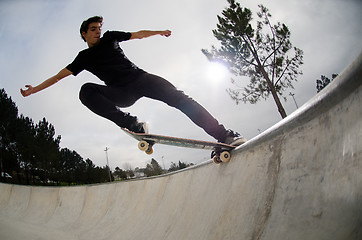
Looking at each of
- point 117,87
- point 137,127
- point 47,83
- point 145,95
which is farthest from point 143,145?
point 47,83

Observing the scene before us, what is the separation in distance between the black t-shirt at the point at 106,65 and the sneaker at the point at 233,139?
1.42 metres

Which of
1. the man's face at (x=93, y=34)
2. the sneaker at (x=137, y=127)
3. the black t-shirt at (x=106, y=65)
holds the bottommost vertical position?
the sneaker at (x=137, y=127)

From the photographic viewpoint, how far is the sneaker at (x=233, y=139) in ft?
7.37

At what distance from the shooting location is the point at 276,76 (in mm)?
13539

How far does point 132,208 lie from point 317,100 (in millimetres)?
4378

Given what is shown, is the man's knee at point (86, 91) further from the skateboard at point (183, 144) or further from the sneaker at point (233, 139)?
the sneaker at point (233, 139)

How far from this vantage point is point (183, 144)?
94.2 inches

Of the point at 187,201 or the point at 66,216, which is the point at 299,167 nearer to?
the point at 187,201

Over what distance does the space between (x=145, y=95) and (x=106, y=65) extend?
642 millimetres

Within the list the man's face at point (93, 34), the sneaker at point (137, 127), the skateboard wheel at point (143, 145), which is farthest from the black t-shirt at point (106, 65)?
the skateboard wheel at point (143, 145)

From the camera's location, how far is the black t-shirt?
93.4 inches

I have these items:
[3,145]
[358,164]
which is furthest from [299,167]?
[3,145]

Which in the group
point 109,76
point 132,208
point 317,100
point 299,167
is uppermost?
point 109,76

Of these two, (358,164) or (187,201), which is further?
(187,201)
